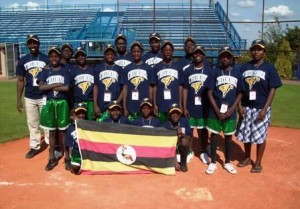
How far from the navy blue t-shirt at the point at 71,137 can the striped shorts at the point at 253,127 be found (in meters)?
2.86

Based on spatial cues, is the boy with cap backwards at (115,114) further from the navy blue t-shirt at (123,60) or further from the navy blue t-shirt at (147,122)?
the navy blue t-shirt at (123,60)

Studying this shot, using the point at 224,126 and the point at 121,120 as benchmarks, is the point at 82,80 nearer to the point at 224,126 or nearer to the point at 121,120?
the point at 121,120

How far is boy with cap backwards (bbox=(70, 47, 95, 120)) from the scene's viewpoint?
6.06m

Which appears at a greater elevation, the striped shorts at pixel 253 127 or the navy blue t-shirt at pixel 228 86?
the navy blue t-shirt at pixel 228 86

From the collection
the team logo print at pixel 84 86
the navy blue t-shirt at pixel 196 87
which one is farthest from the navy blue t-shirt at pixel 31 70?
the navy blue t-shirt at pixel 196 87

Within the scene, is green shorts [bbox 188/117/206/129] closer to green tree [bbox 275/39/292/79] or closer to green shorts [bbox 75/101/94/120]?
green shorts [bbox 75/101/94/120]

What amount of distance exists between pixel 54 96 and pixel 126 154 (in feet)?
5.18

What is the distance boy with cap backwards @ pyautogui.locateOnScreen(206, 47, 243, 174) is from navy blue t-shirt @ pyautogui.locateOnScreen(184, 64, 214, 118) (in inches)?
10.2

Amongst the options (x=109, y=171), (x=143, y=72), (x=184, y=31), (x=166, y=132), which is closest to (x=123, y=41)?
(x=143, y=72)

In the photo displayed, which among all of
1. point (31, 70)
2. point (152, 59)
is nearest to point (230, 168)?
point (152, 59)

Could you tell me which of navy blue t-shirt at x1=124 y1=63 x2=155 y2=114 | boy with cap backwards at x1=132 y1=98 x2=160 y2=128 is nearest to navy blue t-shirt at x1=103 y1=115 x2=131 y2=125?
boy with cap backwards at x1=132 y1=98 x2=160 y2=128

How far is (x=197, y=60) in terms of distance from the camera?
6039 millimetres

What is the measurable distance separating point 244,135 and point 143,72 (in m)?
2.06

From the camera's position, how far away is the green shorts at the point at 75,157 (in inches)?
222
